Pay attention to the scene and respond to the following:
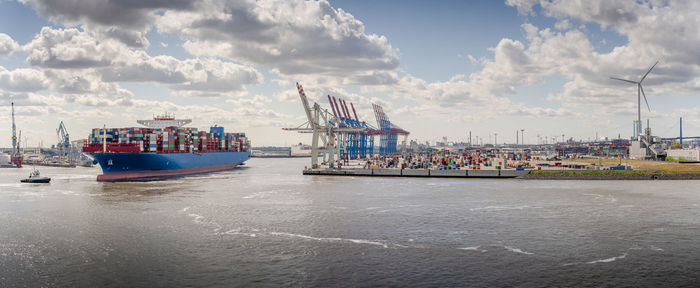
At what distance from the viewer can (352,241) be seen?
3222 centimetres

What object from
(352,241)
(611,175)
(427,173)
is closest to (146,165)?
(427,173)

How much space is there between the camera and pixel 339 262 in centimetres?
2686

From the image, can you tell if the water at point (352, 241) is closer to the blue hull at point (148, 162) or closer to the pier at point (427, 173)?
the pier at point (427, 173)

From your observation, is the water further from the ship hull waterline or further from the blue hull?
the blue hull

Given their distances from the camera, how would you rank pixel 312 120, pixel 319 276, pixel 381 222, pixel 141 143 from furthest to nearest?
1. pixel 312 120
2. pixel 141 143
3. pixel 381 222
4. pixel 319 276

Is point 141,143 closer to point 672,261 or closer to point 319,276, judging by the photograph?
point 319,276

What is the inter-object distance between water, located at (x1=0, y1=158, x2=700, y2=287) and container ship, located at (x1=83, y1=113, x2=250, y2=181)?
32768 mm

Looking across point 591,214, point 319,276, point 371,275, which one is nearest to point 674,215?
point 591,214

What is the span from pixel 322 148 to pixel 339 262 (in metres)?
83.4

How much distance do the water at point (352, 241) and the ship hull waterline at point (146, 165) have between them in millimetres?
32272

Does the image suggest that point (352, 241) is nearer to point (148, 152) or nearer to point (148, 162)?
point (148, 162)

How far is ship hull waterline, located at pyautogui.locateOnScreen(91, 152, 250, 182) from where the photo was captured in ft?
292

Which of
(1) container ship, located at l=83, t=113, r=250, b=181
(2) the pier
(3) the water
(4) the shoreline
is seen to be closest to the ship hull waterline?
(1) container ship, located at l=83, t=113, r=250, b=181

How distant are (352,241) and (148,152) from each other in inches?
2969
